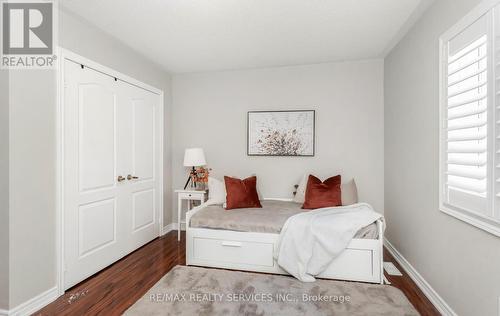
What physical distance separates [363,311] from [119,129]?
298 cm

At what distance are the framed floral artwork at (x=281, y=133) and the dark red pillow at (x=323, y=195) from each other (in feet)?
2.09

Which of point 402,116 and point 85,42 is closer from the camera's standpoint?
point 85,42

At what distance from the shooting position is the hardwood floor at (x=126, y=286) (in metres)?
1.99

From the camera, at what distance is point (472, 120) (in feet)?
5.36

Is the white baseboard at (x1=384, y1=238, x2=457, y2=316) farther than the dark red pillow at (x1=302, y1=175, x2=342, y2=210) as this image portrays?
No

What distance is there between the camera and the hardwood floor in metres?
1.99

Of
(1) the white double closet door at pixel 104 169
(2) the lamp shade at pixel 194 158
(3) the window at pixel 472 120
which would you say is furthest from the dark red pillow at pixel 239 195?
(3) the window at pixel 472 120

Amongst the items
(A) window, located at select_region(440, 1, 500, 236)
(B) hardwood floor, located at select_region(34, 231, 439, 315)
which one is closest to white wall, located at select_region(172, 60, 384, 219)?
(B) hardwood floor, located at select_region(34, 231, 439, 315)

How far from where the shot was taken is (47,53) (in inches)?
82.7

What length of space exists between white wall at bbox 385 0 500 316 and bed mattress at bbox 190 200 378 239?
0.50 m

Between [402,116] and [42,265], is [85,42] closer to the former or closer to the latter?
[42,265]

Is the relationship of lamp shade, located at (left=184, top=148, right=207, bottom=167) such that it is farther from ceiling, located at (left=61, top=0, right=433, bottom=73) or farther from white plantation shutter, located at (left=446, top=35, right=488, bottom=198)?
white plantation shutter, located at (left=446, top=35, right=488, bottom=198)

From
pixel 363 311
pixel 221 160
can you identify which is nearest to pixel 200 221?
pixel 221 160

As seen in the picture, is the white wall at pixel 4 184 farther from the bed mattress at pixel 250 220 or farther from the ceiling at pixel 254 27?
the bed mattress at pixel 250 220
